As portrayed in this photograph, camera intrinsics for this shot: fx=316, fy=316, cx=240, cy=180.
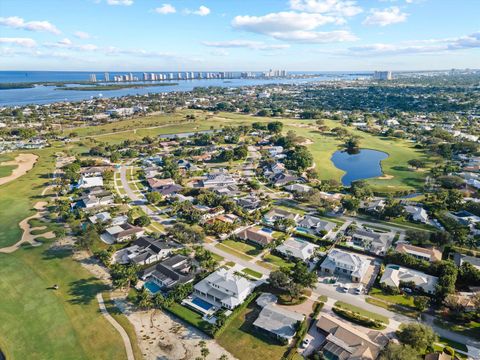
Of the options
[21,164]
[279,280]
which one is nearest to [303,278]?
[279,280]

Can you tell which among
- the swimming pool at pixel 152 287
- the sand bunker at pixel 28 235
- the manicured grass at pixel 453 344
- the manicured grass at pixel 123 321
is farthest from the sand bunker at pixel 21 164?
the manicured grass at pixel 453 344

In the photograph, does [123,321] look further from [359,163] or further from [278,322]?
[359,163]

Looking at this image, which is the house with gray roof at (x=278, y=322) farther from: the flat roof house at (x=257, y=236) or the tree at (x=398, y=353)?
the flat roof house at (x=257, y=236)

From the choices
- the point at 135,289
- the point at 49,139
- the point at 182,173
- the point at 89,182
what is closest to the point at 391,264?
the point at 135,289

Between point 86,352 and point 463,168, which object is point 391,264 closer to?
point 86,352

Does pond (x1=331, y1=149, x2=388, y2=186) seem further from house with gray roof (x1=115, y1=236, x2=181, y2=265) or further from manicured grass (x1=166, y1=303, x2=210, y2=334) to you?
manicured grass (x1=166, y1=303, x2=210, y2=334)

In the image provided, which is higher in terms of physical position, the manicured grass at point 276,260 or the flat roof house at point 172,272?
the flat roof house at point 172,272
